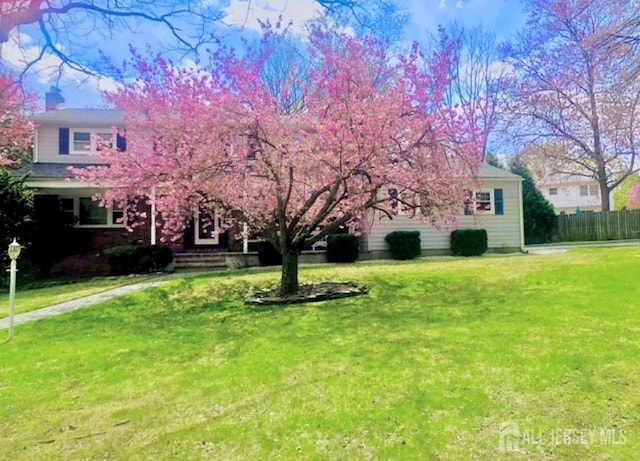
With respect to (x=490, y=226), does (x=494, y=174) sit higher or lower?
higher

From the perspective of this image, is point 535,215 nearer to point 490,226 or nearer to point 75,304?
point 490,226

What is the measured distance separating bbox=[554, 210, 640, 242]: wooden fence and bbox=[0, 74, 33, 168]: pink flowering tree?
28.1 meters

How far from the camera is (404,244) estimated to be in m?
16.7

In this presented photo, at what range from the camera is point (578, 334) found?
4996 mm

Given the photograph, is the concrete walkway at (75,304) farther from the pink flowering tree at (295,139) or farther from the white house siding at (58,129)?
the white house siding at (58,129)

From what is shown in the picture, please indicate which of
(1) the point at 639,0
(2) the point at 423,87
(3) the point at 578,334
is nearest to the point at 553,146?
(1) the point at 639,0

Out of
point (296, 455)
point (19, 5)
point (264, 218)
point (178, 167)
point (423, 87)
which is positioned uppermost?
point (19, 5)

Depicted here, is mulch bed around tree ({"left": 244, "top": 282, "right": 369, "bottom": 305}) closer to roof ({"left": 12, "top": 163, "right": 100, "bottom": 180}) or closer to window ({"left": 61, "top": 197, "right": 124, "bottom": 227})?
window ({"left": 61, "top": 197, "right": 124, "bottom": 227})

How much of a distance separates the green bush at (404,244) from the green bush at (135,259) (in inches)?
343

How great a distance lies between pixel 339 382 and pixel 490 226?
1612 centimetres

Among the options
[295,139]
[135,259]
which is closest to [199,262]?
[135,259]

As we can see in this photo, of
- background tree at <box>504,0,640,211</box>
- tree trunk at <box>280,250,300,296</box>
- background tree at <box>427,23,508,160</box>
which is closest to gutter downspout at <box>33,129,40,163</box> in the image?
tree trunk at <box>280,250,300,296</box>

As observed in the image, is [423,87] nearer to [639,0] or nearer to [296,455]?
[639,0]

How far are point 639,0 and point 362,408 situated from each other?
32.7 feet
